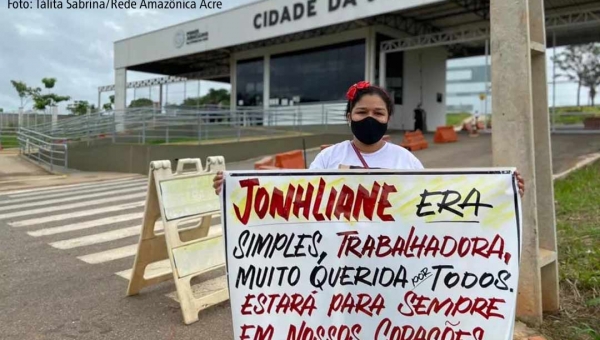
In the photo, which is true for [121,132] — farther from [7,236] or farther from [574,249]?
[574,249]

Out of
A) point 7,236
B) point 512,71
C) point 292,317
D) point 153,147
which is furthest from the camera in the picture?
point 153,147

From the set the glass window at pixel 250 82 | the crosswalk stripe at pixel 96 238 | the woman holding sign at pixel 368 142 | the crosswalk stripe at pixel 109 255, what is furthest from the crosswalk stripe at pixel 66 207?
the glass window at pixel 250 82

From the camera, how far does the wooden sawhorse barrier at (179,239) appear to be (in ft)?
13.1

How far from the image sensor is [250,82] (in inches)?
1183

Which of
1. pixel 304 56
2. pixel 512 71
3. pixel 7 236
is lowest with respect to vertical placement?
pixel 7 236

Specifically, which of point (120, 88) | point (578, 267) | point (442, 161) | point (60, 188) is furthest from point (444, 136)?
point (120, 88)

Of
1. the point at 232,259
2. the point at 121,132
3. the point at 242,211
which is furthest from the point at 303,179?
the point at 121,132

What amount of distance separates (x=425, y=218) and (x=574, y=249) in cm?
321

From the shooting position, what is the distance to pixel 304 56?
87.7ft

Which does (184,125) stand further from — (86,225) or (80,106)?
(80,106)

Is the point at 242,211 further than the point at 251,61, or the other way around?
the point at 251,61

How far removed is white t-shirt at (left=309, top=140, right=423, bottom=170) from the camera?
2824 millimetres

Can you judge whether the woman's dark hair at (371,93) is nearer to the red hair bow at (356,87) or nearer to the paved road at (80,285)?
the red hair bow at (356,87)

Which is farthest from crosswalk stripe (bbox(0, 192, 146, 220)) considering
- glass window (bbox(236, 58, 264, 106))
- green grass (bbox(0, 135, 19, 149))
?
green grass (bbox(0, 135, 19, 149))
